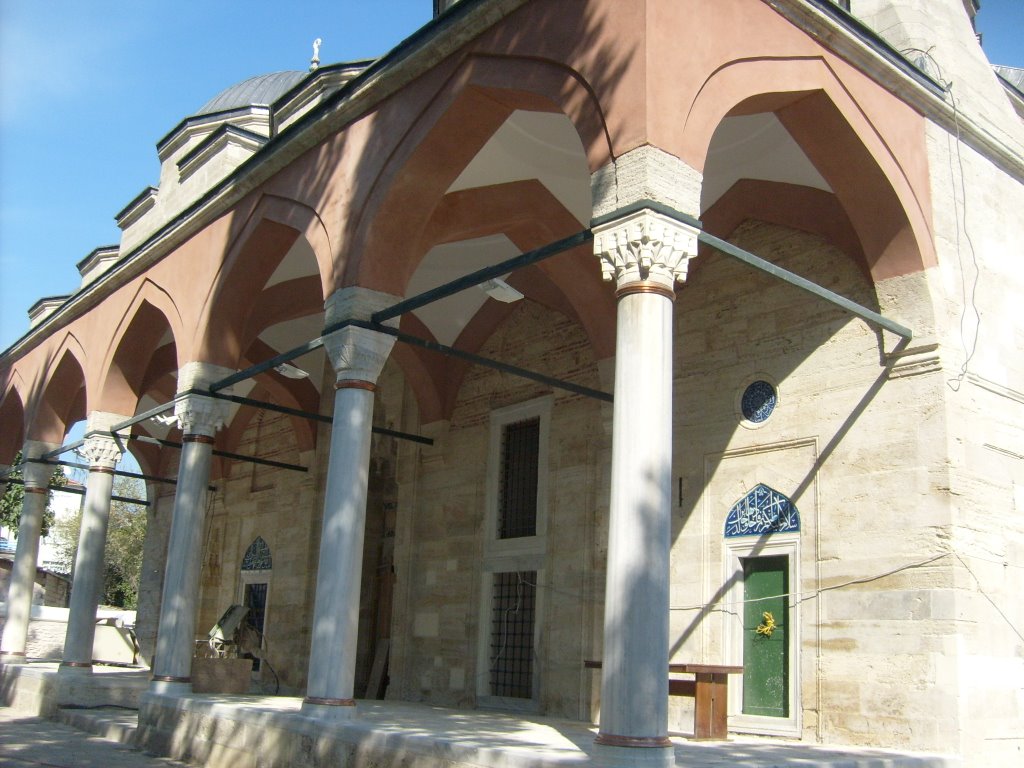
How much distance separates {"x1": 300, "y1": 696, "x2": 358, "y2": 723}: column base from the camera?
6457 millimetres

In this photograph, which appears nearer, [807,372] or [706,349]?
[807,372]

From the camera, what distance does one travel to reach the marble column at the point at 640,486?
4.57 metres

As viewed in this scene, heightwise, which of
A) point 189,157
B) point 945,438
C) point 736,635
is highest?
point 189,157

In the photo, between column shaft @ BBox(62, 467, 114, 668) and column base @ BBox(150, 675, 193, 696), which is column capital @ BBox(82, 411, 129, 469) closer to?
column shaft @ BBox(62, 467, 114, 668)

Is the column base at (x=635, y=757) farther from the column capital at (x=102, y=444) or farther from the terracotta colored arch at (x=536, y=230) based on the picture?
the column capital at (x=102, y=444)

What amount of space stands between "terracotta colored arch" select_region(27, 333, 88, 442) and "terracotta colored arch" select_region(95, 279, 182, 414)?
5.65 feet

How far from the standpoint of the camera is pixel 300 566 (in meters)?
12.4

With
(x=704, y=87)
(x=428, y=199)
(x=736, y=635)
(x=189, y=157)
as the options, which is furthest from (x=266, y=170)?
(x=736, y=635)

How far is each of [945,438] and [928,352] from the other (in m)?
0.58

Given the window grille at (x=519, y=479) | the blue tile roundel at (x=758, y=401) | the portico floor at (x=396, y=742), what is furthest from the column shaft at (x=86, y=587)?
the blue tile roundel at (x=758, y=401)

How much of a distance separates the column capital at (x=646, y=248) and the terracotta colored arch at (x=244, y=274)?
3.68m

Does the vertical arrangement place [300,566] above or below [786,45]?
below

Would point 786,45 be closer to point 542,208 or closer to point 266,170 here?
point 542,208

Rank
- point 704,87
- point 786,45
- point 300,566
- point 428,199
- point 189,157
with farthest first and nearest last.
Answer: point 300,566 → point 189,157 → point 428,199 → point 786,45 → point 704,87
